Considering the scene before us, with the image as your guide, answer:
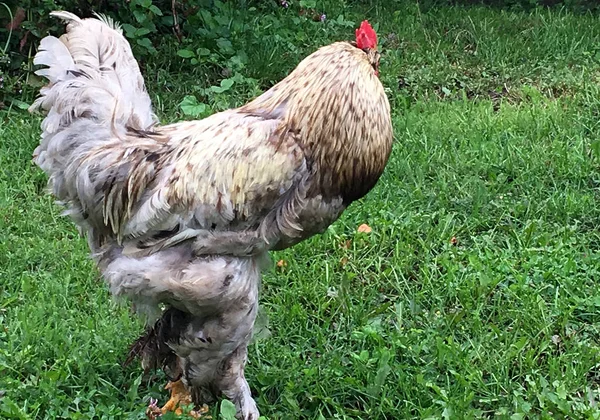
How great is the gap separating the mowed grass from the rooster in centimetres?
46

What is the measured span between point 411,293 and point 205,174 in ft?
5.45

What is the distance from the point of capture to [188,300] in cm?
258

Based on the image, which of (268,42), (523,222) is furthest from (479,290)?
(268,42)

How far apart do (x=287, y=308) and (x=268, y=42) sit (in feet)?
10.4

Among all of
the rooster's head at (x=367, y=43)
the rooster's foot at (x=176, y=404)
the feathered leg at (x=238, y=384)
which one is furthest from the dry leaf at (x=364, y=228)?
the rooster's head at (x=367, y=43)

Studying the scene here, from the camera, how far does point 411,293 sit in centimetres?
381

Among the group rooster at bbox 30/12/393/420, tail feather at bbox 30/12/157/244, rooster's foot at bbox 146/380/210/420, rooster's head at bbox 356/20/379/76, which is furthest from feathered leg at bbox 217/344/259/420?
rooster's head at bbox 356/20/379/76

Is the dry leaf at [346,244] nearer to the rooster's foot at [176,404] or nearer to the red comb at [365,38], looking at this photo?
the rooster's foot at [176,404]

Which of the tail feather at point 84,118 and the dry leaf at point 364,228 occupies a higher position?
the tail feather at point 84,118

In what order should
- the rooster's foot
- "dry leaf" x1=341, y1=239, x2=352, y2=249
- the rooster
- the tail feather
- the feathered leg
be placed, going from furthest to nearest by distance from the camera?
1. "dry leaf" x1=341, y1=239, x2=352, y2=249
2. the rooster's foot
3. the feathered leg
4. the tail feather
5. the rooster

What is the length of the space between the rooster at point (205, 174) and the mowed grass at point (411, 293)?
17.9 inches

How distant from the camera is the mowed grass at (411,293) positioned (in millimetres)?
3189

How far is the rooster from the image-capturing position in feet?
8.29

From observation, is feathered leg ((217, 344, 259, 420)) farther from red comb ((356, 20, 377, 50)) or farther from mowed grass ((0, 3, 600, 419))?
red comb ((356, 20, 377, 50))
